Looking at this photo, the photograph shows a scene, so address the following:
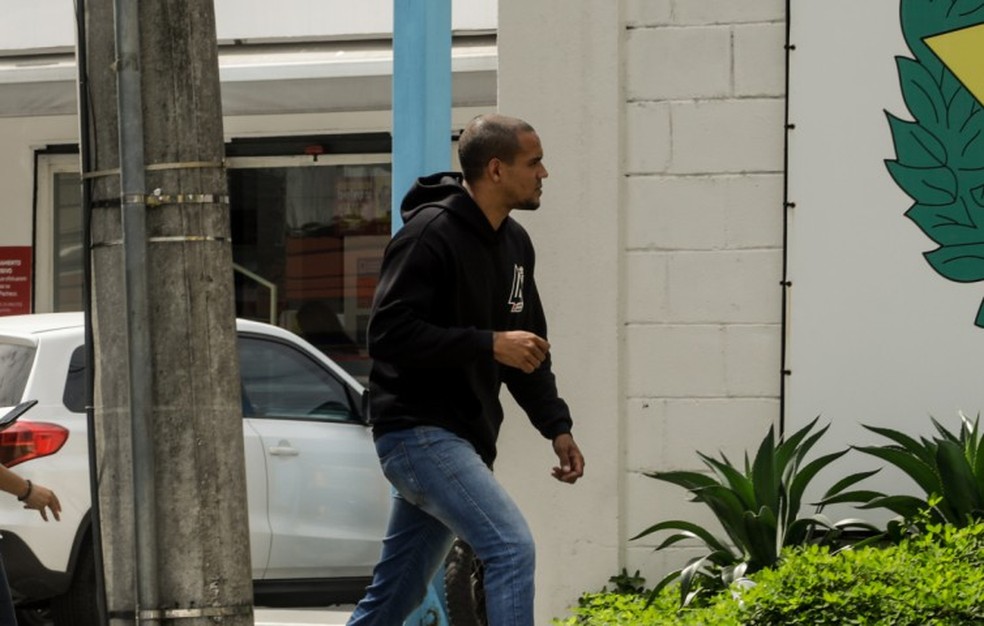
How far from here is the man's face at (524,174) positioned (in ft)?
19.9

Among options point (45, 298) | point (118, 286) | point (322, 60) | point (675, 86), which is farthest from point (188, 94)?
point (45, 298)

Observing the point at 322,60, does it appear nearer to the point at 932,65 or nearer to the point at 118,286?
the point at 932,65

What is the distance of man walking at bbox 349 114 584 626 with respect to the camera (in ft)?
18.7

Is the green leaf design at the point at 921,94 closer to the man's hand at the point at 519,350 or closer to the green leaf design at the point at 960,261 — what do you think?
the green leaf design at the point at 960,261

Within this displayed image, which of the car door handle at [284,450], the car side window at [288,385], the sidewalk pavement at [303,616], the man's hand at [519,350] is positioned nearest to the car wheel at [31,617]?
the sidewalk pavement at [303,616]

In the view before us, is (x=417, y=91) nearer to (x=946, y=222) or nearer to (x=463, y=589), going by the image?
(x=463, y=589)

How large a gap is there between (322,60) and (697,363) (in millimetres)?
6334

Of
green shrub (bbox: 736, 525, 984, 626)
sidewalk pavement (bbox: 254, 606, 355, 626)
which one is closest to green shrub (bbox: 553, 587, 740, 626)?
green shrub (bbox: 736, 525, 984, 626)

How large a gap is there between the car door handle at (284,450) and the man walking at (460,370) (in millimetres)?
3577

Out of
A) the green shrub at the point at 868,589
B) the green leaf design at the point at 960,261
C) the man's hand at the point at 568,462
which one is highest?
the green leaf design at the point at 960,261

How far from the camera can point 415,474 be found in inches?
230

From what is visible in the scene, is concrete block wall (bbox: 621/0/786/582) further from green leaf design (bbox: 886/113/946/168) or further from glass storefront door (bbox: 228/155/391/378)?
glass storefront door (bbox: 228/155/391/378)

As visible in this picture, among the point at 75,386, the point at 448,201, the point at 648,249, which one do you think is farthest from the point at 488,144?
the point at 75,386

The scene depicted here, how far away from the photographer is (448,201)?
19.8ft
